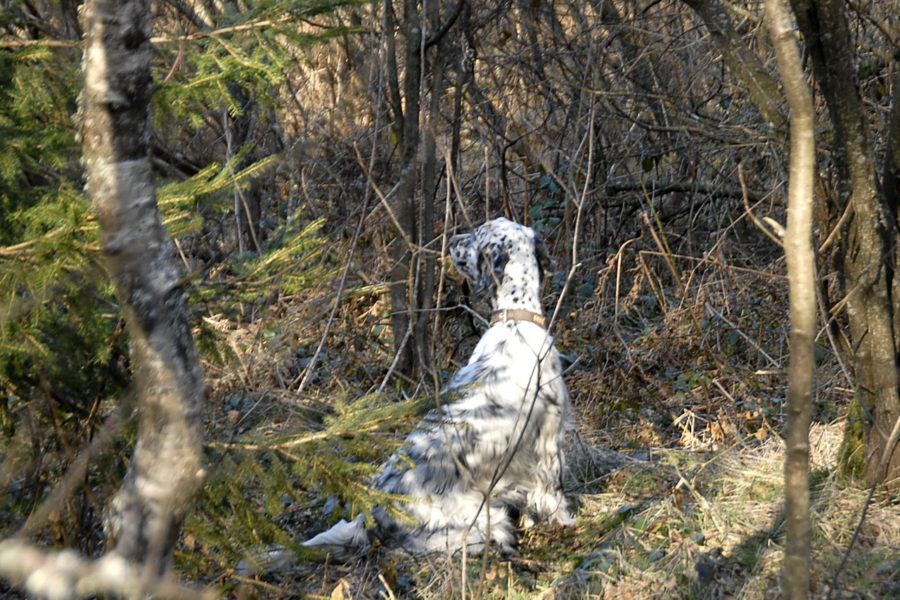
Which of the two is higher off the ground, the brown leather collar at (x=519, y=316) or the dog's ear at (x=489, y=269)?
the dog's ear at (x=489, y=269)

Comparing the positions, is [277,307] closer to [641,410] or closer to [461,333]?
[461,333]

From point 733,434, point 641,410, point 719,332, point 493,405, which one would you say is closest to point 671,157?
point 719,332

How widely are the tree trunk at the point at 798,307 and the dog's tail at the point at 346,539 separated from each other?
87.4 inches

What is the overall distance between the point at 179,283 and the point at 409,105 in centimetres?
341

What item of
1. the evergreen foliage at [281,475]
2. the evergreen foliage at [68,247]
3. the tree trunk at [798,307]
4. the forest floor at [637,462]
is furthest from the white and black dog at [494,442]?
the tree trunk at [798,307]

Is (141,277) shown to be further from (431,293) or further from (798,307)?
(431,293)

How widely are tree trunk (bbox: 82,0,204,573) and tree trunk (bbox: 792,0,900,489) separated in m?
2.60

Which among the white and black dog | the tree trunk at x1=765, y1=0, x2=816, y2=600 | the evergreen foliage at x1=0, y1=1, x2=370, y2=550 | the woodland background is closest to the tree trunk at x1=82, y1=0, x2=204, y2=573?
the woodland background

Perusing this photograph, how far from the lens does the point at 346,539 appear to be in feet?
12.3

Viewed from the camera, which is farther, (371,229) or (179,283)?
Result: (371,229)

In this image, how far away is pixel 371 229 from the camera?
7367mm

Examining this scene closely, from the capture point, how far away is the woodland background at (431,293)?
311cm

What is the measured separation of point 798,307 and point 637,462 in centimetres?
292

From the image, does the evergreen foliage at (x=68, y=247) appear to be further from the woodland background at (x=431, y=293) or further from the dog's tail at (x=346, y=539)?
the dog's tail at (x=346, y=539)
